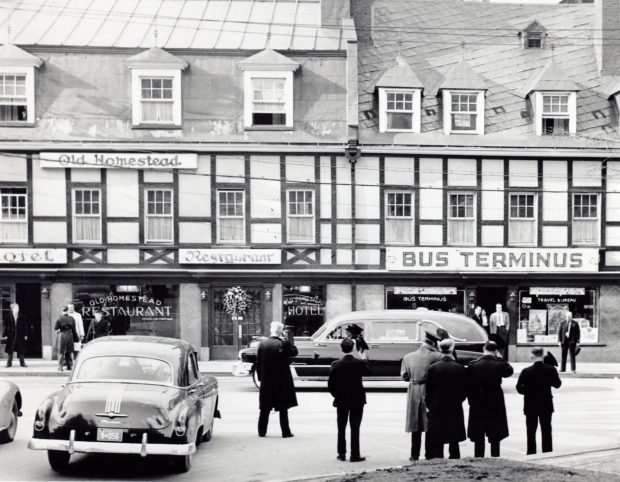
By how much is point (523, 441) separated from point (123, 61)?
766 inches

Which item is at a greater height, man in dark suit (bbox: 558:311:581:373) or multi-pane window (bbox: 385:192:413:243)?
multi-pane window (bbox: 385:192:413:243)

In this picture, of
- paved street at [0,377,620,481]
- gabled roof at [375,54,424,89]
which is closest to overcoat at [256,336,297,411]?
paved street at [0,377,620,481]

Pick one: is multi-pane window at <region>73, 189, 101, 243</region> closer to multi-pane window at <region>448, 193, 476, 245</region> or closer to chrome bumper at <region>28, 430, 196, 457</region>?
multi-pane window at <region>448, 193, 476, 245</region>

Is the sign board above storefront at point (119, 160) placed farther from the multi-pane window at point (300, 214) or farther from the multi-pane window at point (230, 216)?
the multi-pane window at point (300, 214)

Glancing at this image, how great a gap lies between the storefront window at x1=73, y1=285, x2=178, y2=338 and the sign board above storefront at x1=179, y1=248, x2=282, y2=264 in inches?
43.1

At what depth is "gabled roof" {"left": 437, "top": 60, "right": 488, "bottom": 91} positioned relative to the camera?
29.5 m

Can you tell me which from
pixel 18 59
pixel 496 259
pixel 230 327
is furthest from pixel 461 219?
pixel 18 59

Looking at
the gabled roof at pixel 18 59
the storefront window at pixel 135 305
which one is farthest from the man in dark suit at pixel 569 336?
the gabled roof at pixel 18 59

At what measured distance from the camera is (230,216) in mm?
28203

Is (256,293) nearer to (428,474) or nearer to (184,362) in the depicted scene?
(184,362)

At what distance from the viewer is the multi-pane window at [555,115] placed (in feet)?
96.9

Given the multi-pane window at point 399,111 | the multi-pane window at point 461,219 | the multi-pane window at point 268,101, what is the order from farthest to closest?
the multi-pane window at point 399,111
the multi-pane window at point 461,219
the multi-pane window at point 268,101

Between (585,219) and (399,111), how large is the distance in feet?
22.1

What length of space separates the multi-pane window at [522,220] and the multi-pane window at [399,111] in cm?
406
